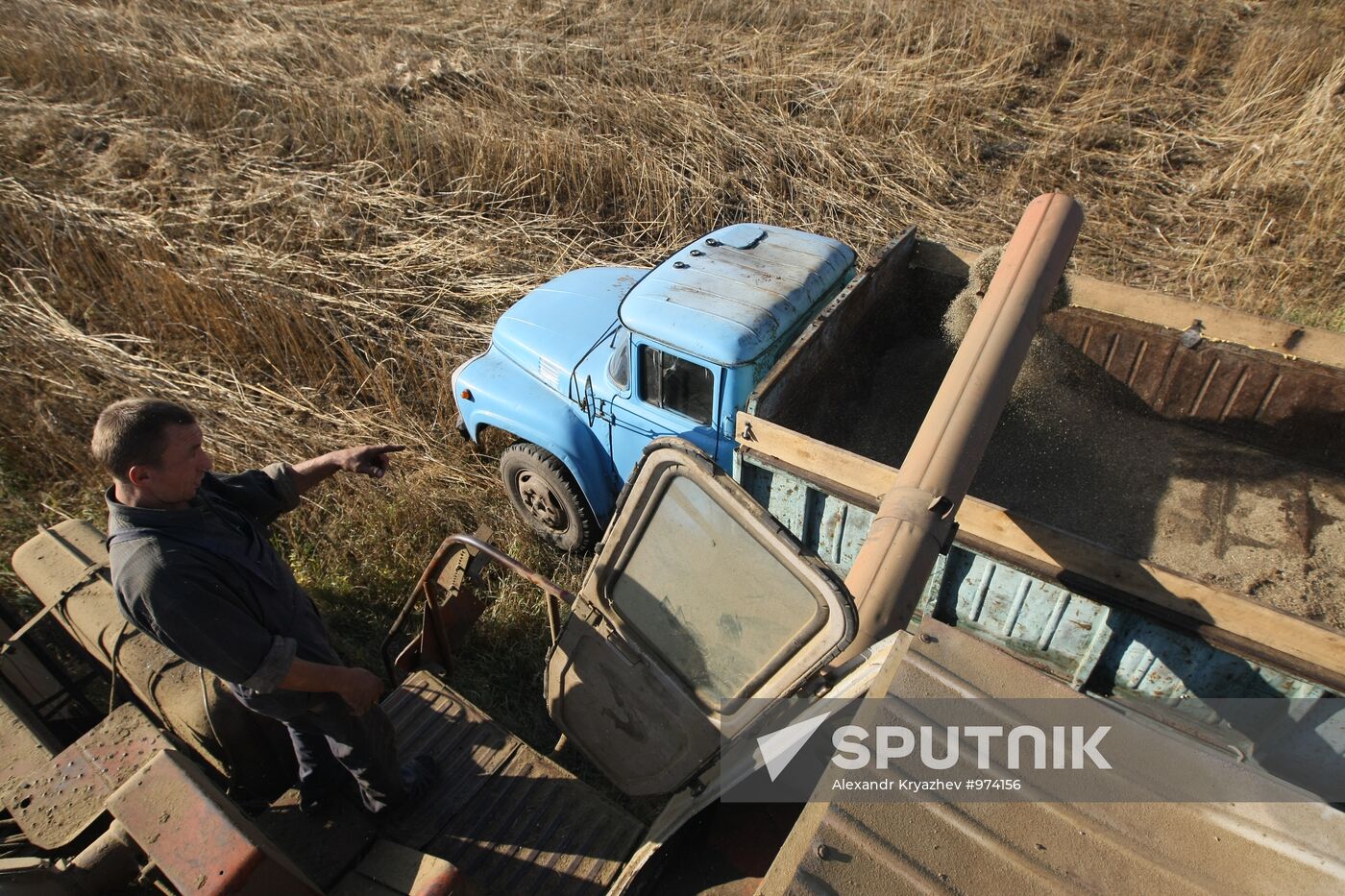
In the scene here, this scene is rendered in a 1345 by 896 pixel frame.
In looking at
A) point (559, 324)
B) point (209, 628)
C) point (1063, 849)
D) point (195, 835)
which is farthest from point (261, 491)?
point (1063, 849)

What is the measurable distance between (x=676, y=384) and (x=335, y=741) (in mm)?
2094

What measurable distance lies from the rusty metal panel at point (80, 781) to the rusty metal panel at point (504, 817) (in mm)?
964

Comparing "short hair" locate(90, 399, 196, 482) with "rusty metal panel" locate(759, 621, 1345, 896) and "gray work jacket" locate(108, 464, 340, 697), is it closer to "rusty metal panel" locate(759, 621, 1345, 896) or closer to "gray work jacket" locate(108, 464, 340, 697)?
"gray work jacket" locate(108, 464, 340, 697)

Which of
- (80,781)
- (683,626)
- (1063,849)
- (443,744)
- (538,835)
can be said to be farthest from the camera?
(443,744)

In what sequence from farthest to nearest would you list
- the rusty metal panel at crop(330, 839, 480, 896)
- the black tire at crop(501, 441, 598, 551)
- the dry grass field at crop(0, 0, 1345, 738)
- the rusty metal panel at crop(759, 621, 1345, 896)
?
the dry grass field at crop(0, 0, 1345, 738) < the black tire at crop(501, 441, 598, 551) < the rusty metal panel at crop(330, 839, 480, 896) < the rusty metal panel at crop(759, 621, 1345, 896)

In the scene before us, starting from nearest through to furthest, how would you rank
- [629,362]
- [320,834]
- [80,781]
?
1. [80,781]
2. [320,834]
3. [629,362]

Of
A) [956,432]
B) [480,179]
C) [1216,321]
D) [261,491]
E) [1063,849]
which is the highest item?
[1063,849]

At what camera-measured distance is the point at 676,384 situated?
12.1 feet

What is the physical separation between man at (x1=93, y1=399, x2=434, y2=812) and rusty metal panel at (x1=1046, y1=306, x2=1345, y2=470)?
3965 mm

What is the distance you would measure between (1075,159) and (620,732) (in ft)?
24.5

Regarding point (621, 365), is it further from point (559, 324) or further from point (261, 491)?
point (261, 491)

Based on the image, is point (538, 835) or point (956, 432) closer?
point (956, 432)

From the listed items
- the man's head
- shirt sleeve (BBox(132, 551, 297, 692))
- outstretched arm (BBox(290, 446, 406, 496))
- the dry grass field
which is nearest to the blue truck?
shirt sleeve (BBox(132, 551, 297, 692))

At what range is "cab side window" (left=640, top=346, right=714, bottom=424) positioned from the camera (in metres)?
3.60
